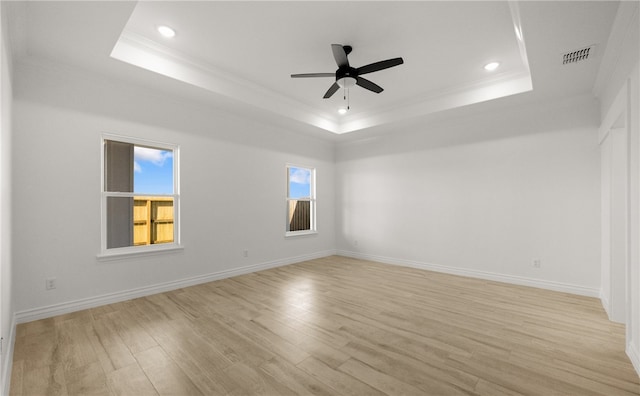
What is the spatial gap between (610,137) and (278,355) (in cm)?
422

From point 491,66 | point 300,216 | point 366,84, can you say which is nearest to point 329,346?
point 366,84

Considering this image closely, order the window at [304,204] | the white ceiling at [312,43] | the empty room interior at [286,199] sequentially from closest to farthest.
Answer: the empty room interior at [286,199] → the white ceiling at [312,43] → the window at [304,204]

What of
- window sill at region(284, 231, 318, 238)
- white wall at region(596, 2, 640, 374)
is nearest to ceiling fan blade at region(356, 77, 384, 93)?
white wall at region(596, 2, 640, 374)

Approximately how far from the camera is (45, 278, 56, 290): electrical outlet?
2942 mm

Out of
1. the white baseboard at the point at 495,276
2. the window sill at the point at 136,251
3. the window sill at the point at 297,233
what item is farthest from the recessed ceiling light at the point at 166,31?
the white baseboard at the point at 495,276

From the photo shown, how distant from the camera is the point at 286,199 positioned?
18.4ft

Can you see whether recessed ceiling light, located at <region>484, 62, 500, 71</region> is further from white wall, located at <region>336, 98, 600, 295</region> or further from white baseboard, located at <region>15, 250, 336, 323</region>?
white baseboard, located at <region>15, 250, 336, 323</region>

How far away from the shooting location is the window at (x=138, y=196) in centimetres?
352

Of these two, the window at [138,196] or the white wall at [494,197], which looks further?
the white wall at [494,197]

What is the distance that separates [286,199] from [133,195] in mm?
2671

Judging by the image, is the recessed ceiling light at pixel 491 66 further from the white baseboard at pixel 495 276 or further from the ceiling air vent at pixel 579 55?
the white baseboard at pixel 495 276

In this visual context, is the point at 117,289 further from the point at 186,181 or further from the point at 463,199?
the point at 463,199

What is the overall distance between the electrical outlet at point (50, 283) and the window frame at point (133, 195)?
0.44 m

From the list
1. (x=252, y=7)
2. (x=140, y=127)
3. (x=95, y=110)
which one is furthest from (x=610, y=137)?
(x=95, y=110)
